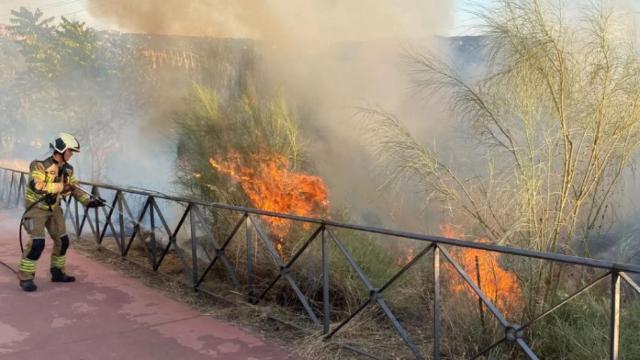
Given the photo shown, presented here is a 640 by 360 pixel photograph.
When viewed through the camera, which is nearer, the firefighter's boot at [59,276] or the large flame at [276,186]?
the firefighter's boot at [59,276]

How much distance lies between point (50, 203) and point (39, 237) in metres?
0.32

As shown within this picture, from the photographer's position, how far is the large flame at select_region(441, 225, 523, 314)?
347cm

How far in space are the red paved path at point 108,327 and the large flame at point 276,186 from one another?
1.25 meters

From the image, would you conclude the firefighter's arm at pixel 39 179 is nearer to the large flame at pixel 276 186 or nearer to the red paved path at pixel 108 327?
the red paved path at pixel 108 327

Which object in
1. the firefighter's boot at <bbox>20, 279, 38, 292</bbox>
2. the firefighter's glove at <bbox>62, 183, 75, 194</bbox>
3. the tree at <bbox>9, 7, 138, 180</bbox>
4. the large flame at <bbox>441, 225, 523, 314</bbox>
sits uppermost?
the tree at <bbox>9, 7, 138, 180</bbox>

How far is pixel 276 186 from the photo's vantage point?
524 centimetres

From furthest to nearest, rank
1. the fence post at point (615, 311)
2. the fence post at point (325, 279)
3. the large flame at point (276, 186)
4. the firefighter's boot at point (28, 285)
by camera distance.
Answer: the large flame at point (276, 186) → the firefighter's boot at point (28, 285) → the fence post at point (325, 279) → the fence post at point (615, 311)

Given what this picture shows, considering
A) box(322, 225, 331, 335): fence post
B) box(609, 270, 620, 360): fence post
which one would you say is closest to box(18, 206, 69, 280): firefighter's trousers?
box(322, 225, 331, 335): fence post

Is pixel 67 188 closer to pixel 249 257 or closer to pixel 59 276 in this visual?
pixel 59 276

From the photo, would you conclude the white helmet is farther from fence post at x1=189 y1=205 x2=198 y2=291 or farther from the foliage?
the foliage

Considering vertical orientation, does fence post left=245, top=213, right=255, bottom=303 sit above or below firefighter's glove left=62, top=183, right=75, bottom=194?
below

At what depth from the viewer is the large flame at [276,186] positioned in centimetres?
521

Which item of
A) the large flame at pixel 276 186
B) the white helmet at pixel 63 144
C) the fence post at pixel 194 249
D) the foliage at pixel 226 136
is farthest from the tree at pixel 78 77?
the fence post at pixel 194 249

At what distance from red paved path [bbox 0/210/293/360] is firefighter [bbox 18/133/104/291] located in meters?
0.16
